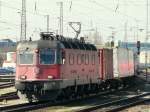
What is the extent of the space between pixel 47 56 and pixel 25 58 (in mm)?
1159

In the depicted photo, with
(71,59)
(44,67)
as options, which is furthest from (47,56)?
(71,59)

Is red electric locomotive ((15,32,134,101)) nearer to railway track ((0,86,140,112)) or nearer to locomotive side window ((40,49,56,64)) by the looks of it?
locomotive side window ((40,49,56,64))

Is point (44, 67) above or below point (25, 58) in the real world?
below

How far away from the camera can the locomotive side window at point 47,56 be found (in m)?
23.9

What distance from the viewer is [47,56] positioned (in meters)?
24.0

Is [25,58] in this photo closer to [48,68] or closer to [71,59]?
[48,68]

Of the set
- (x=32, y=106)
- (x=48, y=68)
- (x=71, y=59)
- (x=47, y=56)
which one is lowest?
(x=32, y=106)

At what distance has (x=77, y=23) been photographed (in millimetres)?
30406

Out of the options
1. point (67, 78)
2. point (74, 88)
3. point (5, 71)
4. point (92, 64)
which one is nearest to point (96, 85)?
point (92, 64)

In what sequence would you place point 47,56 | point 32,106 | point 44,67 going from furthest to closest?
point 47,56
point 44,67
point 32,106

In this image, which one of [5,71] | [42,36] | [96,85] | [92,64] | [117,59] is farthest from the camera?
[5,71]

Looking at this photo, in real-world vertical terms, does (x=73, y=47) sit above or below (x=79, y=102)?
above

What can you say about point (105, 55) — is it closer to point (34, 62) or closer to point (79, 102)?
point (79, 102)

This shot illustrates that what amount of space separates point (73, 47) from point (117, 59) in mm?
14430
